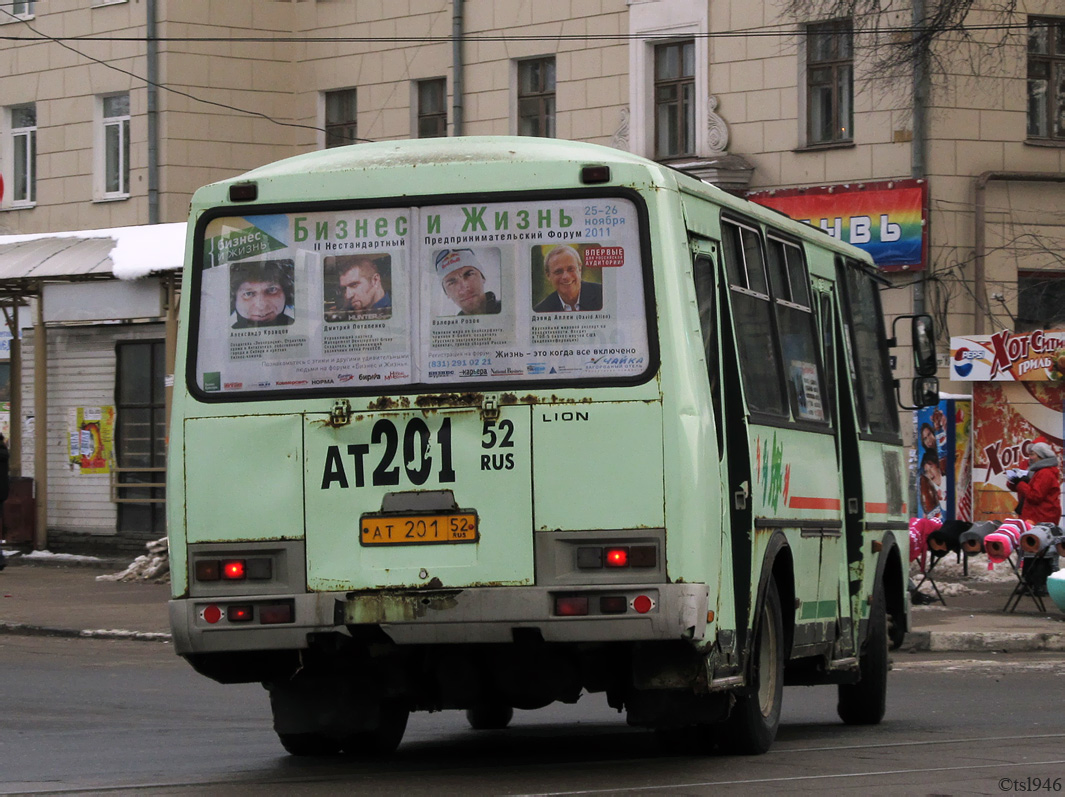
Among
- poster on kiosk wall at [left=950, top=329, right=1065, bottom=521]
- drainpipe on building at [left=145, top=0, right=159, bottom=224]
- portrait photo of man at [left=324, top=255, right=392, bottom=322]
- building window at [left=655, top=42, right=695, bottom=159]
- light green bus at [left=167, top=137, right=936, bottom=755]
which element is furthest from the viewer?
drainpipe on building at [left=145, top=0, right=159, bottom=224]

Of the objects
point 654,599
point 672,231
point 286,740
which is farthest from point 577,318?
point 286,740

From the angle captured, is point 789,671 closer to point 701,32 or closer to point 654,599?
point 654,599

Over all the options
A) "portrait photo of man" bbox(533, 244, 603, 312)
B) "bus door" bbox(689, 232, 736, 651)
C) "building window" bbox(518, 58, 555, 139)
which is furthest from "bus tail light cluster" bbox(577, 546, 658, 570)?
"building window" bbox(518, 58, 555, 139)

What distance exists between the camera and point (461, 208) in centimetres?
838

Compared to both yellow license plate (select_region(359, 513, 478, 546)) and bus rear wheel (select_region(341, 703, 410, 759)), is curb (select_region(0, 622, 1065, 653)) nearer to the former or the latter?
bus rear wheel (select_region(341, 703, 410, 759))

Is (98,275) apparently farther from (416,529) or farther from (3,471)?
(416,529)

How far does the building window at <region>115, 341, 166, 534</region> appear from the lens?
26516mm

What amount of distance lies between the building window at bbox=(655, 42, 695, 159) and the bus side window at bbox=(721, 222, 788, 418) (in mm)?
19867

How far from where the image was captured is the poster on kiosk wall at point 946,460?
25797 millimetres

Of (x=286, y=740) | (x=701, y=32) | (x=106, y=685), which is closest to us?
(x=286, y=740)

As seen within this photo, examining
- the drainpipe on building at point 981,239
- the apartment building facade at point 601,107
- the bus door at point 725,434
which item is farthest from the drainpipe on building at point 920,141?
the bus door at point 725,434

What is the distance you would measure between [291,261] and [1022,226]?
20027mm

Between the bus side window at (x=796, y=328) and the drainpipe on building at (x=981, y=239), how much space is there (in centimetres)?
1709

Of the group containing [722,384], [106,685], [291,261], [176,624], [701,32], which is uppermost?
[701,32]
